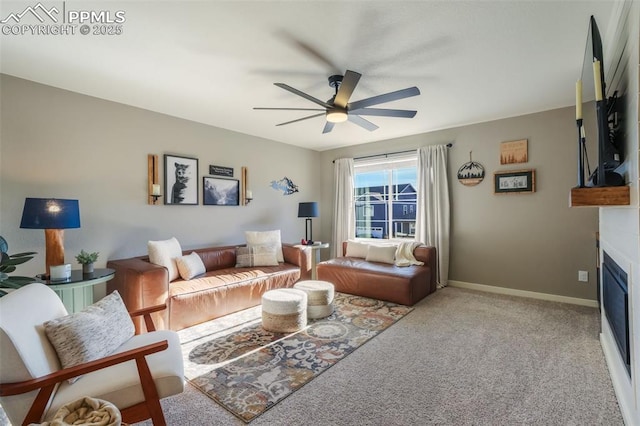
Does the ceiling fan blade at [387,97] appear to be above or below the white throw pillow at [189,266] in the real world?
above

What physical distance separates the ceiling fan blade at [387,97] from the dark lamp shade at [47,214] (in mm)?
2726

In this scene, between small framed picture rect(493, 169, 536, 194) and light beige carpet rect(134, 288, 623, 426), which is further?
small framed picture rect(493, 169, 536, 194)

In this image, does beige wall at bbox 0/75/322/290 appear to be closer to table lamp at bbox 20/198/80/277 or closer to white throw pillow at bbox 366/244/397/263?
table lamp at bbox 20/198/80/277

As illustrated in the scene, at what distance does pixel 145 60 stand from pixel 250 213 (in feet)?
9.18

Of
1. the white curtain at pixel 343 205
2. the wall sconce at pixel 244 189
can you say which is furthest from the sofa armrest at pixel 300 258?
the white curtain at pixel 343 205

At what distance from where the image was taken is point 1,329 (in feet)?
4.22

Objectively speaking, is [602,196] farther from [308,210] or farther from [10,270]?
[308,210]

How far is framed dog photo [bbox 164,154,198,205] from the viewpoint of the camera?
3861mm

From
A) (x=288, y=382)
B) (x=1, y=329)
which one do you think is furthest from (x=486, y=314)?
(x=1, y=329)

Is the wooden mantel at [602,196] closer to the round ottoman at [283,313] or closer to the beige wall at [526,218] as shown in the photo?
the round ottoman at [283,313]

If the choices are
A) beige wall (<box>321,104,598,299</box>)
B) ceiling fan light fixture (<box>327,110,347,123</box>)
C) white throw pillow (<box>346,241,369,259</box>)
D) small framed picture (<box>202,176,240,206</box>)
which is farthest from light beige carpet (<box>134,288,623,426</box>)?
small framed picture (<box>202,176,240,206</box>)

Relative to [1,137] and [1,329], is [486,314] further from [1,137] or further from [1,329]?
[1,137]

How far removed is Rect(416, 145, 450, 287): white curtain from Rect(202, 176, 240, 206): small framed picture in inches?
121

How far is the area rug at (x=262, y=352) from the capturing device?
1.98 metres
